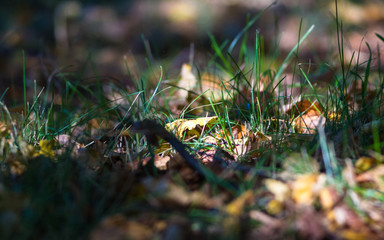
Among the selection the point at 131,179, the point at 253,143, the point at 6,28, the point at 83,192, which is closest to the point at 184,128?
the point at 253,143

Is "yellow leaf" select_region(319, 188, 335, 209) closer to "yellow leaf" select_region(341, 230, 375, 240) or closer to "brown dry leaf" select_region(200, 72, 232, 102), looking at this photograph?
"yellow leaf" select_region(341, 230, 375, 240)

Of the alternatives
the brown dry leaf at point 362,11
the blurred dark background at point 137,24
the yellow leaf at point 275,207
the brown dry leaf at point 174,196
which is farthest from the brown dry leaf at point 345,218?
the brown dry leaf at point 362,11

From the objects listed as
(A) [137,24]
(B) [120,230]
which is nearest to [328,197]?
(B) [120,230]

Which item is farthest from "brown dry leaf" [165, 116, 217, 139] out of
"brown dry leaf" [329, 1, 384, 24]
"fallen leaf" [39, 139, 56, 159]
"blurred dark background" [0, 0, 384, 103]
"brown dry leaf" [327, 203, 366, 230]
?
"brown dry leaf" [329, 1, 384, 24]

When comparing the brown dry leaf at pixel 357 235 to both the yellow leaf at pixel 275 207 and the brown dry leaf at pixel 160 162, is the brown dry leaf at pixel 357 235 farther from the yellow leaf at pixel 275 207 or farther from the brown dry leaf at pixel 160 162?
the brown dry leaf at pixel 160 162

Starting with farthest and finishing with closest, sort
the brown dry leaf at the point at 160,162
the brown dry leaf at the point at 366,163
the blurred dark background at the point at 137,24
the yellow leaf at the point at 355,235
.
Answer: the blurred dark background at the point at 137,24, the brown dry leaf at the point at 160,162, the brown dry leaf at the point at 366,163, the yellow leaf at the point at 355,235

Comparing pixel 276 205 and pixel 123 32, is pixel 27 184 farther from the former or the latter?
pixel 123 32

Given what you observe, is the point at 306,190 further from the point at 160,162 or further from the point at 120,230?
the point at 160,162
